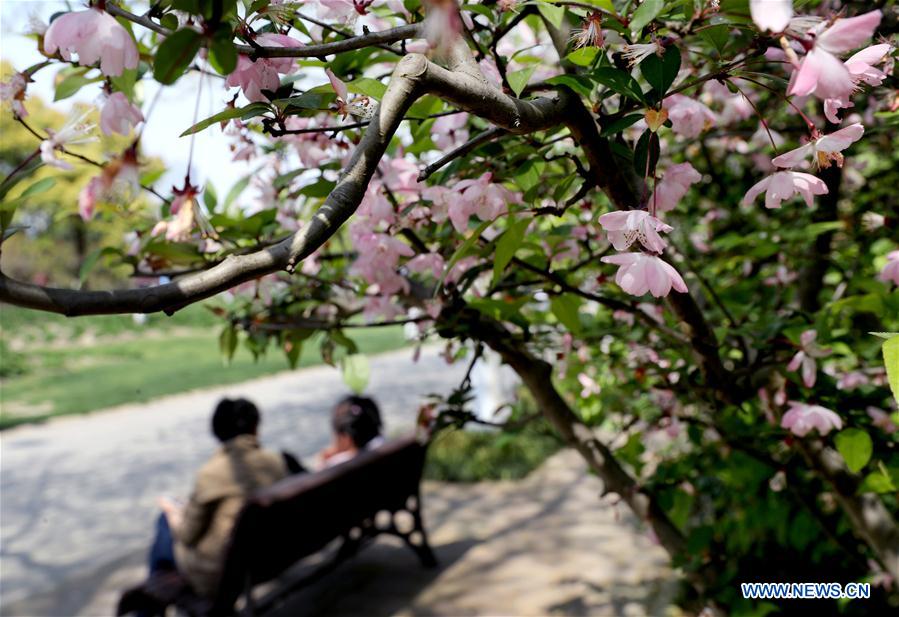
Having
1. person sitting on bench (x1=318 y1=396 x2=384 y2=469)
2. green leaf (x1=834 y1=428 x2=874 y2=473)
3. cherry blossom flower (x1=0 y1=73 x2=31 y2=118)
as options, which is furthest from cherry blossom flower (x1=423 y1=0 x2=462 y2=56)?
person sitting on bench (x1=318 y1=396 x2=384 y2=469)

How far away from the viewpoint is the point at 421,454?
13.2 feet

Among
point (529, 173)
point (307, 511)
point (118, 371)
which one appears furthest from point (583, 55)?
point (118, 371)

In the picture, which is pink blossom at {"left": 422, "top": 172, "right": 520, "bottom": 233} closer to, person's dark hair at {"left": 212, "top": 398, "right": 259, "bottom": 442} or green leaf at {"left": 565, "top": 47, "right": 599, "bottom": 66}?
green leaf at {"left": 565, "top": 47, "right": 599, "bottom": 66}

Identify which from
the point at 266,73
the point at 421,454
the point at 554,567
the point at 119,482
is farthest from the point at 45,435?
the point at 266,73

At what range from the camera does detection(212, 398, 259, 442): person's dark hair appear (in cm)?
327

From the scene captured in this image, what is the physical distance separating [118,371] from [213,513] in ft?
35.9

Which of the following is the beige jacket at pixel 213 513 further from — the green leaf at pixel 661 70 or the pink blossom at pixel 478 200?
the green leaf at pixel 661 70

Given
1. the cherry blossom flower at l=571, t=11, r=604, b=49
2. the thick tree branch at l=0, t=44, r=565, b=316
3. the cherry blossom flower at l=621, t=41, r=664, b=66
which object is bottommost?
the thick tree branch at l=0, t=44, r=565, b=316

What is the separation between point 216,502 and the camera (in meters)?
3.03

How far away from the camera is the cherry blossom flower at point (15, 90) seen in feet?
3.00

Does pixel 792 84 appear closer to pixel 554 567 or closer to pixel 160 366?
pixel 554 567

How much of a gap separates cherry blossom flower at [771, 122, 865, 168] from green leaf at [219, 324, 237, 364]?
52.2 inches

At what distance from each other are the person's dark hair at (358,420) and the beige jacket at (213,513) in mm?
750

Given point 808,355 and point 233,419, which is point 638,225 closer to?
point 808,355
